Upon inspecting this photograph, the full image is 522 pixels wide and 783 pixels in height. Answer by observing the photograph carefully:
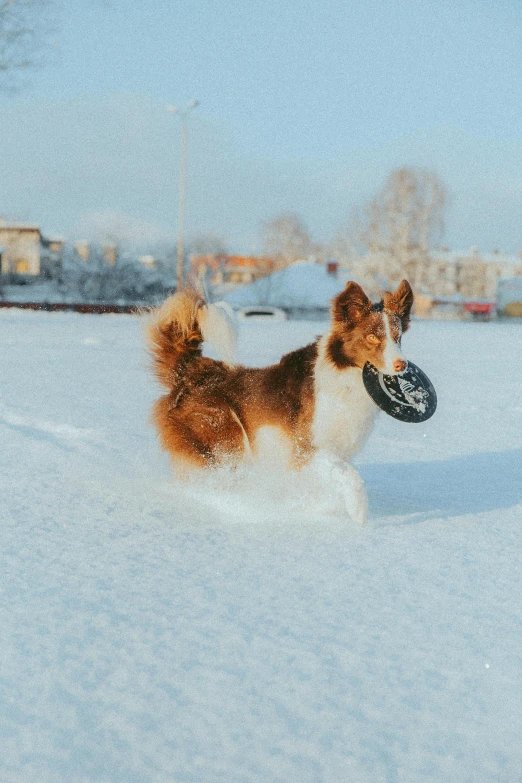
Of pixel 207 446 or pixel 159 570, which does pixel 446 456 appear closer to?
pixel 207 446

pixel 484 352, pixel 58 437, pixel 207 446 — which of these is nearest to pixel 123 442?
pixel 58 437

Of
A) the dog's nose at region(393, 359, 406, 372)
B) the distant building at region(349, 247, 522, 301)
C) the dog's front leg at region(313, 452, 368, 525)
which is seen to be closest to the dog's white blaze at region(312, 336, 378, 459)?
the dog's front leg at region(313, 452, 368, 525)

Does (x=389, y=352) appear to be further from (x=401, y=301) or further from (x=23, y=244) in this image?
(x=23, y=244)

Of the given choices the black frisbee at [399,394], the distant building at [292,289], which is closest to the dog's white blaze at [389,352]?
the black frisbee at [399,394]

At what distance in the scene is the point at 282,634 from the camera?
8.44ft

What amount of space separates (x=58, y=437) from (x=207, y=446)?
6.25 ft

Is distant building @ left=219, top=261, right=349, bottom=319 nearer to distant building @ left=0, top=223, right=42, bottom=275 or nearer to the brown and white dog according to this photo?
distant building @ left=0, top=223, right=42, bottom=275

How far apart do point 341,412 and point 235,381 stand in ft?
2.79

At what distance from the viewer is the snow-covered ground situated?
75.4 inches

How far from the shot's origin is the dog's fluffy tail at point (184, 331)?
16.0 ft

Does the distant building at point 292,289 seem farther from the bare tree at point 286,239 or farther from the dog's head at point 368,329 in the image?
the dog's head at point 368,329

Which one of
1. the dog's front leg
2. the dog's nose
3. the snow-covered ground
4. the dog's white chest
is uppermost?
the dog's nose

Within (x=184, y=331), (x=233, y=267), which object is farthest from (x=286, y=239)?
(x=184, y=331)

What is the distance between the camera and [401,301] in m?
4.65
